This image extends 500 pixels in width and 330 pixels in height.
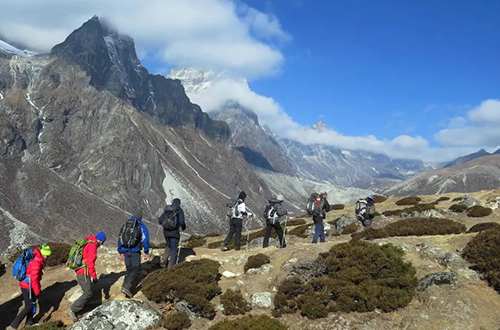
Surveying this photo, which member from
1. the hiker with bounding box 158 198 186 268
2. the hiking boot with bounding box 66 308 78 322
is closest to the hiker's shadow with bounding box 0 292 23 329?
the hiking boot with bounding box 66 308 78 322

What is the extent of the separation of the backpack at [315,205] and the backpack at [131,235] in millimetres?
9977

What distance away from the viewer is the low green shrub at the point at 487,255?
13352 mm

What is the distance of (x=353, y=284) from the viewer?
1362 centimetres

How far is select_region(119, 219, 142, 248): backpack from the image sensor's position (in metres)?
14.6

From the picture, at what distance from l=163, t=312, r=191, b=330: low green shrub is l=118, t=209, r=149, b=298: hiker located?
7.61ft

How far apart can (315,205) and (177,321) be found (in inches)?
427

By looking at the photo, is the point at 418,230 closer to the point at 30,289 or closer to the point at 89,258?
the point at 89,258

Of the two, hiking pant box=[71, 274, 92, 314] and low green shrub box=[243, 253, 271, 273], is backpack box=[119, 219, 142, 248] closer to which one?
hiking pant box=[71, 274, 92, 314]

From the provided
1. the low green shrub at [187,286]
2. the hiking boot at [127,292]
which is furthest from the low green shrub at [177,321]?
the hiking boot at [127,292]

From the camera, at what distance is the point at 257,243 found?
25531 millimetres

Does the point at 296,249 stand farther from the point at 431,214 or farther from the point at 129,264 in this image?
the point at 431,214

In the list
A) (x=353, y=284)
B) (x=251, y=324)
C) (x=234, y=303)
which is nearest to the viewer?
(x=251, y=324)

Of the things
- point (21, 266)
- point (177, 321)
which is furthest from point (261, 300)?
point (21, 266)

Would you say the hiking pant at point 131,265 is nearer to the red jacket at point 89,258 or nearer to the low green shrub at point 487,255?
the red jacket at point 89,258
